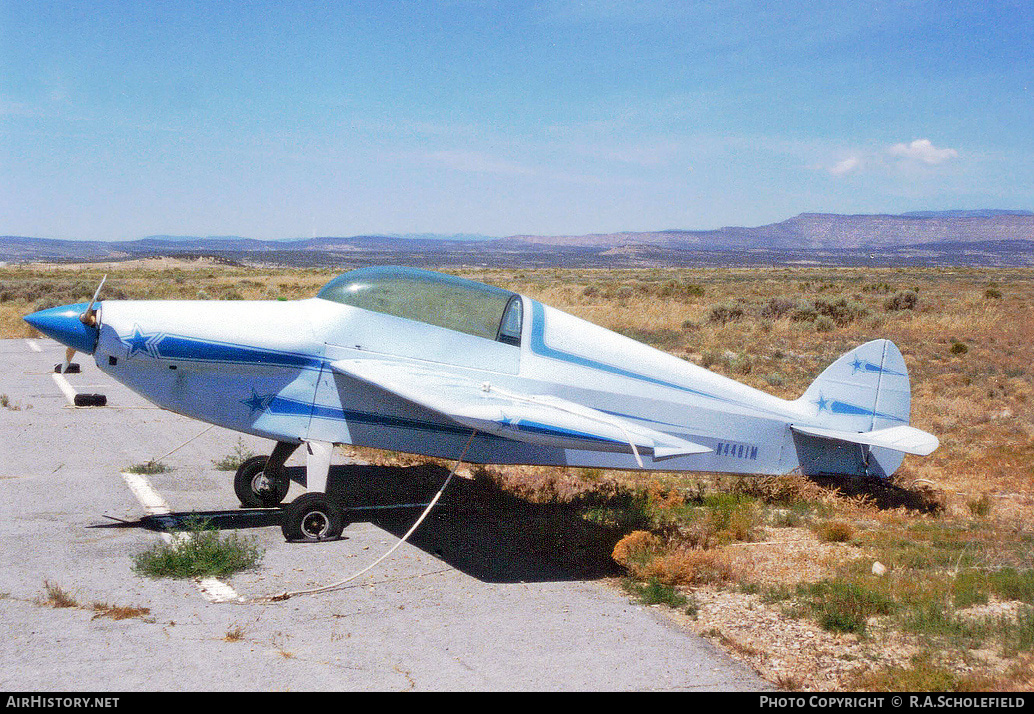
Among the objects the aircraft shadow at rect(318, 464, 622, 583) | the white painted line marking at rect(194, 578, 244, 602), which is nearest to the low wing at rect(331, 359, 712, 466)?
the aircraft shadow at rect(318, 464, 622, 583)

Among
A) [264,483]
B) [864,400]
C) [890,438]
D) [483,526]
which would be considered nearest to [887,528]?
[890,438]

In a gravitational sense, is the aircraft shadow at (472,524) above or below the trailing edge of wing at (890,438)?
below

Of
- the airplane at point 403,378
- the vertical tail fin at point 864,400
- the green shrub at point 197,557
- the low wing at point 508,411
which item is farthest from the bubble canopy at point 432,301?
the vertical tail fin at point 864,400

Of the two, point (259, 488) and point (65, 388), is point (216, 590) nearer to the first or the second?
point (259, 488)

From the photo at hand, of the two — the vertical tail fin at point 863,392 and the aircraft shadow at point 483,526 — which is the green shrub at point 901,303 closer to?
the vertical tail fin at point 863,392

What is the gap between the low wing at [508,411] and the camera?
6723 mm

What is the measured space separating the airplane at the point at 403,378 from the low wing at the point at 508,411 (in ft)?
0.07

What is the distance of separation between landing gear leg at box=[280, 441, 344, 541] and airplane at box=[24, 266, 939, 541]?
0.01 metres

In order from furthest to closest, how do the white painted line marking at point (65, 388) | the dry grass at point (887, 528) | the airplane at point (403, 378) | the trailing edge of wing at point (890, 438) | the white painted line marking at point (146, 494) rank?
the white painted line marking at point (65, 388) < the trailing edge of wing at point (890, 438) < the white painted line marking at point (146, 494) < the airplane at point (403, 378) < the dry grass at point (887, 528)

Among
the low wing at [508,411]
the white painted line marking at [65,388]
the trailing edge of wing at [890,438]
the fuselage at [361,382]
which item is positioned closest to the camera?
the low wing at [508,411]

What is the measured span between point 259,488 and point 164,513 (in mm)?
935

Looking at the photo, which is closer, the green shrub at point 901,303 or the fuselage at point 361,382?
the fuselage at point 361,382

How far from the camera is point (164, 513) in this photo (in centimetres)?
830

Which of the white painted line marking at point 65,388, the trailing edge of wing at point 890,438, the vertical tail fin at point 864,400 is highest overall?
the vertical tail fin at point 864,400
